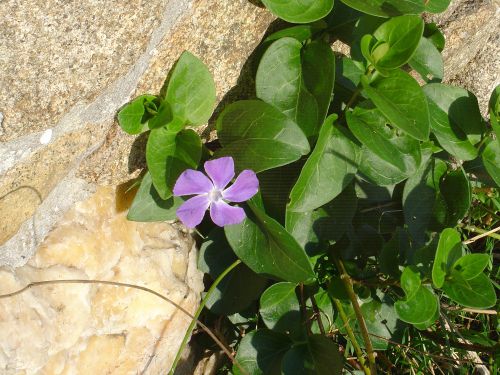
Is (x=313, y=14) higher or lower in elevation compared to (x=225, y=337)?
higher

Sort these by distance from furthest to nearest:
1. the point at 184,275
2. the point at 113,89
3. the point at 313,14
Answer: the point at 184,275, the point at 313,14, the point at 113,89

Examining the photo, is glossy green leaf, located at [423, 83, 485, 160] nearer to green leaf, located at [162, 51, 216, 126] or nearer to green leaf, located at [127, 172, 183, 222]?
green leaf, located at [162, 51, 216, 126]

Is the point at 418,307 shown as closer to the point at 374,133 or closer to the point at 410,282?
the point at 410,282

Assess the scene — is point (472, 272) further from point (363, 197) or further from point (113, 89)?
point (113, 89)

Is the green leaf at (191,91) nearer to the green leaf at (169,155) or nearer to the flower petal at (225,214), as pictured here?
the green leaf at (169,155)

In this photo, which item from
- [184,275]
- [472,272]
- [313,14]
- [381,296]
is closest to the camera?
[313,14]

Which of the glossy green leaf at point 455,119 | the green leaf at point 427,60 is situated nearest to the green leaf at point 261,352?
the glossy green leaf at point 455,119

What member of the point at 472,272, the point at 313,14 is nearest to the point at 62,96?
the point at 313,14

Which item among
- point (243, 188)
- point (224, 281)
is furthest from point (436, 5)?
point (224, 281)
